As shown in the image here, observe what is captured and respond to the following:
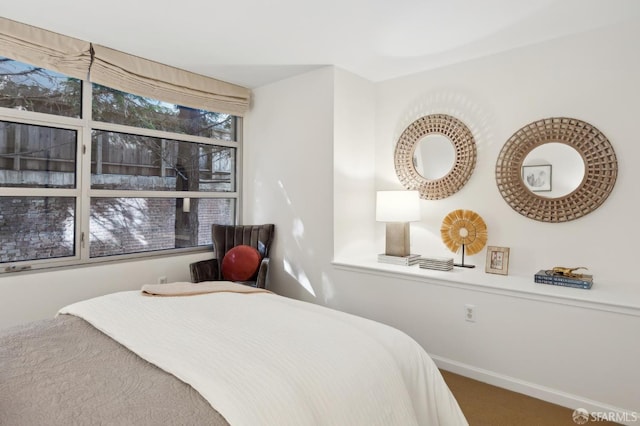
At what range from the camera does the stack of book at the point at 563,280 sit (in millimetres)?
2391

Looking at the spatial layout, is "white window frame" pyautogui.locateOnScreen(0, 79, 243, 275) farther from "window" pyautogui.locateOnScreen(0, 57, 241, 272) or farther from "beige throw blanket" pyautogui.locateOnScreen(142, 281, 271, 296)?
"beige throw blanket" pyautogui.locateOnScreen(142, 281, 271, 296)

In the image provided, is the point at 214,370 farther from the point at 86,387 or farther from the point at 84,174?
the point at 84,174

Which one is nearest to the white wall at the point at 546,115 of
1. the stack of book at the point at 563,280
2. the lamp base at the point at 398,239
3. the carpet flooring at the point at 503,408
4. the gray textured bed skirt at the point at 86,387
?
the stack of book at the point at 563,280

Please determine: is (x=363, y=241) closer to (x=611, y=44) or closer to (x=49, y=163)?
(x=611, y=44)

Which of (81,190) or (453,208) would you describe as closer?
(81,190)

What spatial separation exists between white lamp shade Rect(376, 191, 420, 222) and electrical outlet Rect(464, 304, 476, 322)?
0.82 meters

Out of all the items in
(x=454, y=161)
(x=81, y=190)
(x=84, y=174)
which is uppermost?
(x=454, y=161)

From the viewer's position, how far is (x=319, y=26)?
8.45 ft

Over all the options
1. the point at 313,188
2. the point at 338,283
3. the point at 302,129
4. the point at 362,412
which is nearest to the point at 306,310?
the point at 362,412

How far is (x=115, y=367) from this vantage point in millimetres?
1291

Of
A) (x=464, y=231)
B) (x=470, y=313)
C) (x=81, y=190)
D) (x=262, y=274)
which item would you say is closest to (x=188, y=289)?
(x=262, y=274)

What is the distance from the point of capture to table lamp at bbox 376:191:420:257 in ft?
10.3

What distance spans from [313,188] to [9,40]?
7.71 feet

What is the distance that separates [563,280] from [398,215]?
1.21 meters
